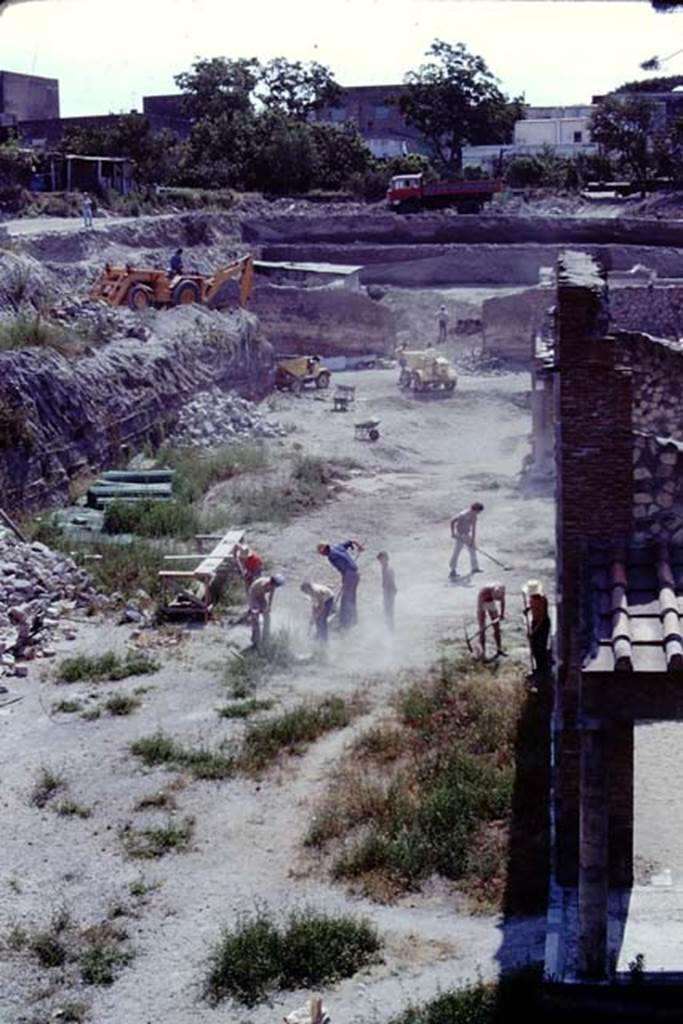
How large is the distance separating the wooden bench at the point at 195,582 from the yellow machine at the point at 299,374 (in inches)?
726

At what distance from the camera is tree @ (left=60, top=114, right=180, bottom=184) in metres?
66.4

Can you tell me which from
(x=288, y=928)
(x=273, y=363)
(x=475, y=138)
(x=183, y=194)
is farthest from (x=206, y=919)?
(x=475, y=138)

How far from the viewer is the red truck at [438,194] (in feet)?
197

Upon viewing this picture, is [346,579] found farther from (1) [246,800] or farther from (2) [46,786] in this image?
(2) [46,786]

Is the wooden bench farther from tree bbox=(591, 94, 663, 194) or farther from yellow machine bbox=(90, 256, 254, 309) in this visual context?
tree bbox=(591, 94, 663, 194)

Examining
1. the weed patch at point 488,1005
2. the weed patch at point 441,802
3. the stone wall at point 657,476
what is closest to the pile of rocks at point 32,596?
the weed patch at point 441,802

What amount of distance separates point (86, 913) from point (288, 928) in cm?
176

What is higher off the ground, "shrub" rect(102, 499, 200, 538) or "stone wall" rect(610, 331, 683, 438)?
"stone wall" rect(610, 331, 683, 438)

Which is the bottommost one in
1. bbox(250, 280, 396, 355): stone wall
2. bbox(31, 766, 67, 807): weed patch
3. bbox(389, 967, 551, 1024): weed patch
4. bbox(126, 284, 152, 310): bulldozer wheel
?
bbox(31, 766, 67, 807): weed patch

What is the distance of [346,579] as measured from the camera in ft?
63.0

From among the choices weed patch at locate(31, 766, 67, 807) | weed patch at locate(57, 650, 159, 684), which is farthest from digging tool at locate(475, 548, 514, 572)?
weed patch at locate(31, 766, 67, 807)

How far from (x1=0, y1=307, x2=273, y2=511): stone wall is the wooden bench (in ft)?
14.6

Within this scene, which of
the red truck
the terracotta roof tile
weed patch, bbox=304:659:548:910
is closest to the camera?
the terracotta roof tile

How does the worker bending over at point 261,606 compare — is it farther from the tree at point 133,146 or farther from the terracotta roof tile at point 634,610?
the tree at point 133,146
